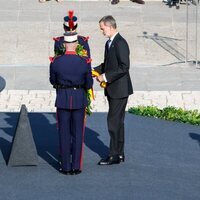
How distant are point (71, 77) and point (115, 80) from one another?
67 cm

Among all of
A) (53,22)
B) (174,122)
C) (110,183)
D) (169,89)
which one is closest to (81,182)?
(110,183)

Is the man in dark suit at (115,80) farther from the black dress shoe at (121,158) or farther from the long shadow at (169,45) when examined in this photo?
the long shadow at (169,45)

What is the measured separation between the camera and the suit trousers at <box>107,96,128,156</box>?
13.5 meters

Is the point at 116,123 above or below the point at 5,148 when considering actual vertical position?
above

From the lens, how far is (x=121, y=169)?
534 inches

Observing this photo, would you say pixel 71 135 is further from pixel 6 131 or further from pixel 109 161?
pixel 6 131

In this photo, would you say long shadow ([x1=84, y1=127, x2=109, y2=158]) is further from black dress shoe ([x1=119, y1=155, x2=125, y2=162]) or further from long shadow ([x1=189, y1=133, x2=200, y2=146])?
long shadow ([x1=189, y1=133, x2=200, y2=146])

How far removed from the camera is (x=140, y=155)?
14.3 m

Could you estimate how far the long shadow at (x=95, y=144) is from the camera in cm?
1433

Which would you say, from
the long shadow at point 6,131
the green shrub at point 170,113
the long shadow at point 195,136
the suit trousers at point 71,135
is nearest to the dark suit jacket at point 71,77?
the suit trousers at point 71,135

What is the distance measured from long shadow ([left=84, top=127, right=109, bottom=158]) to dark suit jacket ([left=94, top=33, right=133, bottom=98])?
105 cm

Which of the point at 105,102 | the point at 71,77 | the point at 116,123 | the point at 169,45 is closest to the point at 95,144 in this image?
the point at 116,123

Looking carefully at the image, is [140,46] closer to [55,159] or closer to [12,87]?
[12,87]

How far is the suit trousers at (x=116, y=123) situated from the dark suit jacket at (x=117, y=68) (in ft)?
0.34
